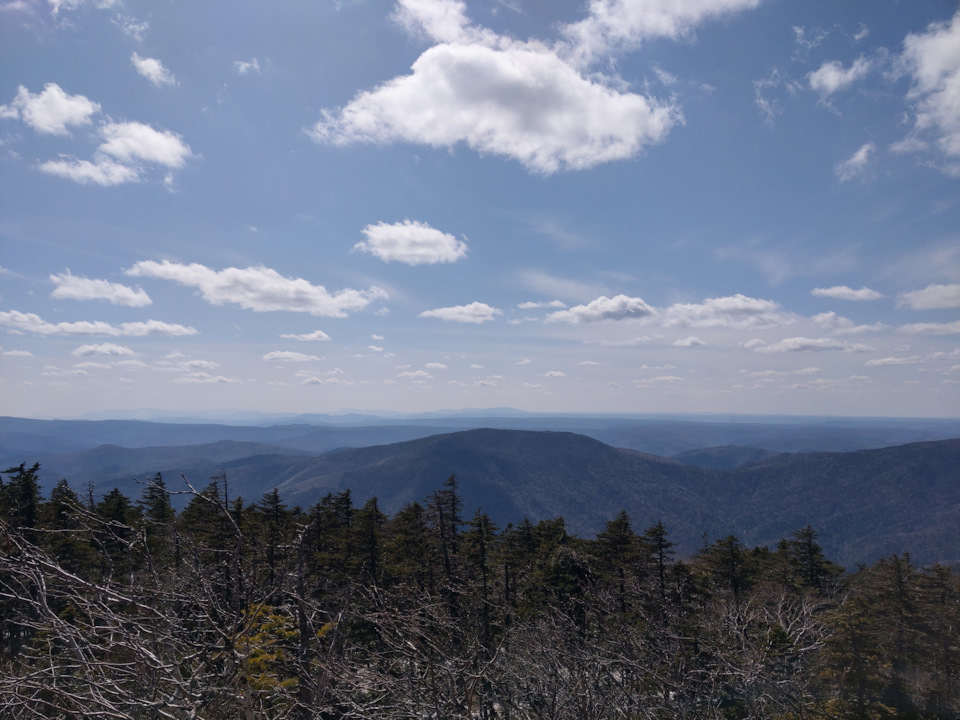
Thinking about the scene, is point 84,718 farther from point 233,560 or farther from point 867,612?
point 867,612

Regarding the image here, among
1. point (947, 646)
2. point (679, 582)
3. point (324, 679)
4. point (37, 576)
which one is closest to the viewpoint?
point (37, 576)

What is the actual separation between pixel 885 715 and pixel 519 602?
16655mm

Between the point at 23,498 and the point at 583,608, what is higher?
the point at 23,498

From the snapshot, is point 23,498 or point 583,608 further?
point 23,498

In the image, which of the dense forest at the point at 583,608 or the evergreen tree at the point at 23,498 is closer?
the dense forest at the point at 583,608

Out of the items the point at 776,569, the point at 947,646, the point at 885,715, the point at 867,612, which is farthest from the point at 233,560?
the point at 776,569

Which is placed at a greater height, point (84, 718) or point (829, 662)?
point (84, 718)

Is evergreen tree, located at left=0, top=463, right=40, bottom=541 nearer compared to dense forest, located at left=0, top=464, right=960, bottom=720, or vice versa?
dense forest, located at left=0, top=464, right=960, bottom=720

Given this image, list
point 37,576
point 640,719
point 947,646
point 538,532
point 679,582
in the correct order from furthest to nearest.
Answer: point 538,532, point 679,582, point 947,646, point 640,719, point 37,576

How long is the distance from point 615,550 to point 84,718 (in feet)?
104

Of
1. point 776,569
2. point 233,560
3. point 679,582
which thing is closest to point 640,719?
point 233,560

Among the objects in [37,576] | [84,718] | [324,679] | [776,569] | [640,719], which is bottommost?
[776,569]

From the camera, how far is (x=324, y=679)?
4930mm

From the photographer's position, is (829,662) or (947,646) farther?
(947,646)
